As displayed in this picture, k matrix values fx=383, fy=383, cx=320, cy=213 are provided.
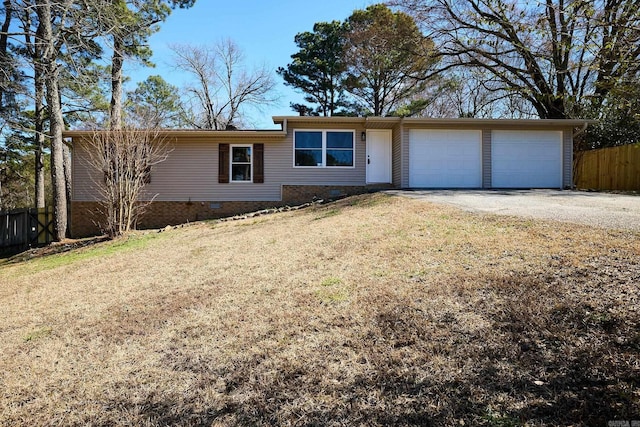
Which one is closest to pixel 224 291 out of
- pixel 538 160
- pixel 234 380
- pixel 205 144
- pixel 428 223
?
pixel 234 380

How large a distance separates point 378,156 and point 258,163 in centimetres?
413

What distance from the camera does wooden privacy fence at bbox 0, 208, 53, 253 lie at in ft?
41.8

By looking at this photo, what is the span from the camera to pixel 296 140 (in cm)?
1301

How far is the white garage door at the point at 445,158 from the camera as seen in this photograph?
40.6ft

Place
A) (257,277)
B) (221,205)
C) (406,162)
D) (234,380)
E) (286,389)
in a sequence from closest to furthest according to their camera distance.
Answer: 1. (286,389)
2. (234,380)
3. (257,277)
4. (406,162)
5. (221,205)

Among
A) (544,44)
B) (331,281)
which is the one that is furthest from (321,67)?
(331,281)

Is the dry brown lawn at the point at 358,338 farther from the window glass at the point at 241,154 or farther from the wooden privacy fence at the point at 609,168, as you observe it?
the wooden privacy fence at the point at 609,168

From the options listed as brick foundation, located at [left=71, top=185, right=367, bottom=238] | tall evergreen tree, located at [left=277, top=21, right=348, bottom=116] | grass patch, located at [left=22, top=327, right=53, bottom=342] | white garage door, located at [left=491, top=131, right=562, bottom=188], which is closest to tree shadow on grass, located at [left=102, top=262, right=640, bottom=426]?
grass patch, located at [left=22, top=327, right=53, bottom=342]

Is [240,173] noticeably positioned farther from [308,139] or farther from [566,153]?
[566,153]

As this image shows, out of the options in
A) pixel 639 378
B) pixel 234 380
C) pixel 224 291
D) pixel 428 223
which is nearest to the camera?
pixel 639 378

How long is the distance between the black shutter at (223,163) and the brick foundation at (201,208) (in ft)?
2.71

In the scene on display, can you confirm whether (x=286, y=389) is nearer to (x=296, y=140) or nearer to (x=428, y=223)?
(x=428, y=223)

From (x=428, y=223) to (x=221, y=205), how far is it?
851 centimetres

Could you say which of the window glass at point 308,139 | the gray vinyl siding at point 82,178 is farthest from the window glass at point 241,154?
the gray vinyl siding at point 82,178
